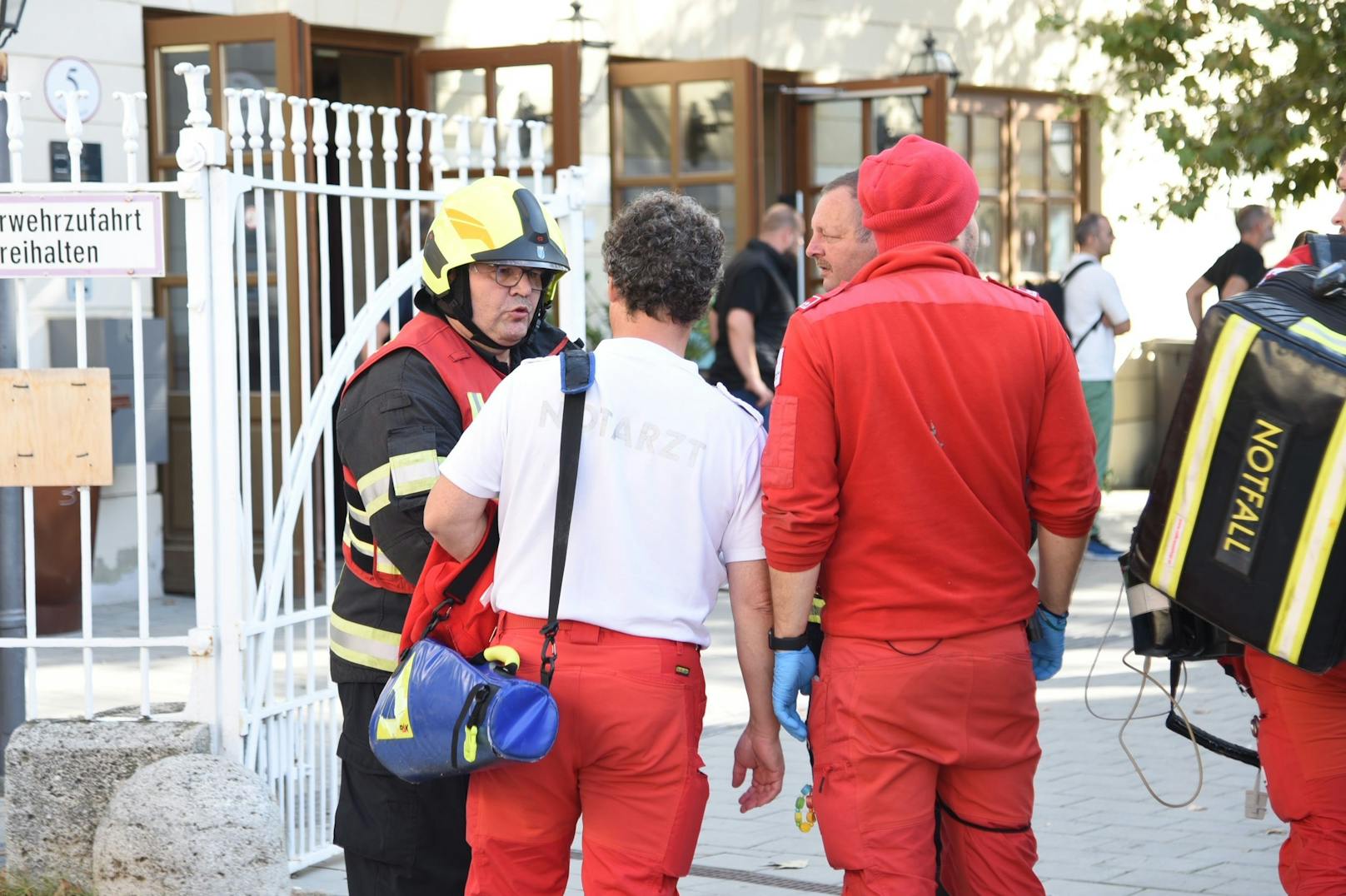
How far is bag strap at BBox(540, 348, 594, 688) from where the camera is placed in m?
3.05

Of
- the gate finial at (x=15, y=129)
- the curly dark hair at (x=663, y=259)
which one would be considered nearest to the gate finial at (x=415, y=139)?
the gate finial at (x=15, y=129)

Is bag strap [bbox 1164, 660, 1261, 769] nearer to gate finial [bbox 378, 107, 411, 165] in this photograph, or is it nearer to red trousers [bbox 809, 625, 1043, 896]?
red trousers [bbox 809, 625, 1043, 896]

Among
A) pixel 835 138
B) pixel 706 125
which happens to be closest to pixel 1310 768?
pixel 706 125

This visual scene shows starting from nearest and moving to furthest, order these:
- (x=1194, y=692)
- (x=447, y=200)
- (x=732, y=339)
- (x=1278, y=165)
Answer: (x=447, y=200) → (x=1194, y=692) → (x=1278, y=165) → (x=732, y=339)

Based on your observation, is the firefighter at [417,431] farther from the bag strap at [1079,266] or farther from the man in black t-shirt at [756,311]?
the bag strap at [1079,266]

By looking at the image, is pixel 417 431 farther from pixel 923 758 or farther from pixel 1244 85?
pixel 1244 85

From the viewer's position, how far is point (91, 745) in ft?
15.1

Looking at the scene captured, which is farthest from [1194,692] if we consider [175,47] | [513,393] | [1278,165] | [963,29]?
[963,29]

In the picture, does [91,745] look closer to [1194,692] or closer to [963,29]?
[1194,692]

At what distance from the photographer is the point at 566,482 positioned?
10.0 ft

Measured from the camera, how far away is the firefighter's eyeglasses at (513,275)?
3572 mm

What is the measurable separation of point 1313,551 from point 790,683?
903 mm

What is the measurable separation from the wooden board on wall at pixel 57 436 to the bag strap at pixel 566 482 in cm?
207

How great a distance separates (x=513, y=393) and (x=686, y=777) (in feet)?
2.35
